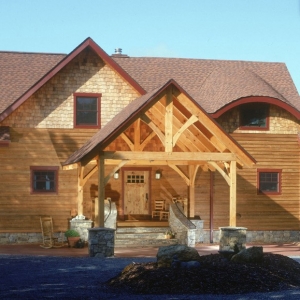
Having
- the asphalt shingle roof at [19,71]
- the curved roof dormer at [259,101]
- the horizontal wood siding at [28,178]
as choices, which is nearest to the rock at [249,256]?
the curved roof dormer at [259,101]

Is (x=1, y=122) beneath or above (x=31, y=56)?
beneath

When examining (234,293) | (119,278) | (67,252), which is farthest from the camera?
(67,252)

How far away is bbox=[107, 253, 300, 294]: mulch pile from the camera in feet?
42.0

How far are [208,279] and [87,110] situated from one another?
526 inches

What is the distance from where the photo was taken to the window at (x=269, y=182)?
26859 millimetres

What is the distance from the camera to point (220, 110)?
25.4m

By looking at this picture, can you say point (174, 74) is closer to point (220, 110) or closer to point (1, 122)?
point (220, 110)

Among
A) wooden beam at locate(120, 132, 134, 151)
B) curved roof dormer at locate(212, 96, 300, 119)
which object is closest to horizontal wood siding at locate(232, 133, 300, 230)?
curved roof dormer at locate(212, 96, 300, 119)

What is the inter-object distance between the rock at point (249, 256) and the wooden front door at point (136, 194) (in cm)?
1142

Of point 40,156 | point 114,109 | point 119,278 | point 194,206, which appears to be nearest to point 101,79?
point 114,109

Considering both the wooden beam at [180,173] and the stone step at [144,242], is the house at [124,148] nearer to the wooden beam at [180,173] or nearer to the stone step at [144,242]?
the wooden beam at [180,173]

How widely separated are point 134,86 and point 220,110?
3374 millimetres

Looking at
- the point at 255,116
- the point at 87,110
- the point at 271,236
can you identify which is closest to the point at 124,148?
the point at 87,110

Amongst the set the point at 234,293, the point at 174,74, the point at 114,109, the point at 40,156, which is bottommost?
the point at 234,293
